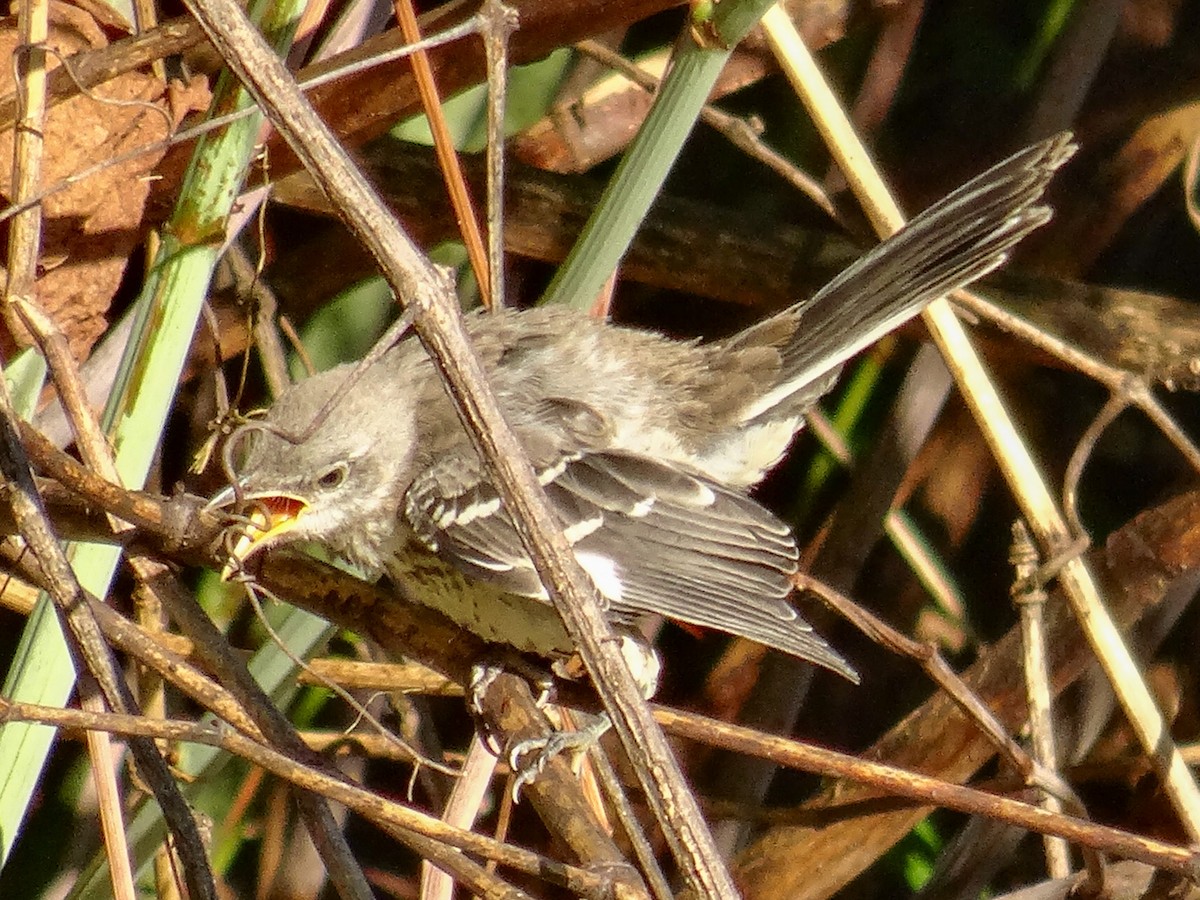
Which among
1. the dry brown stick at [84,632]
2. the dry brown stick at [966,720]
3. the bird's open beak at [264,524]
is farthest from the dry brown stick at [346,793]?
the dry brown stick at [966,720]

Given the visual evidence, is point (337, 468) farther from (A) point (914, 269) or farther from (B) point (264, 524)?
(A) point (914, 269)

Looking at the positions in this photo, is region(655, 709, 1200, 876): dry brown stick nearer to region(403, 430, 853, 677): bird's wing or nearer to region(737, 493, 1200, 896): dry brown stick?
region(403, 430, 853, 677): bird's wing

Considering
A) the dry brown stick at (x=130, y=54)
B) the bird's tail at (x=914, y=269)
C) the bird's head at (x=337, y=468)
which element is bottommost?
the bird's head at (x=337, y=468)

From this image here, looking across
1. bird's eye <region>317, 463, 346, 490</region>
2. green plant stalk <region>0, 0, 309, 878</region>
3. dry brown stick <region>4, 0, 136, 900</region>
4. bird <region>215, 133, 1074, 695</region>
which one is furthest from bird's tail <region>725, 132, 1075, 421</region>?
dry brown stick <region>4, 0, 136, 900</region>

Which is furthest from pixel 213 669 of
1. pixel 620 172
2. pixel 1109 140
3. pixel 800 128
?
pixel 1109 140

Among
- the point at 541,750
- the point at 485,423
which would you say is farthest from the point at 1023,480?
the point at 485,423

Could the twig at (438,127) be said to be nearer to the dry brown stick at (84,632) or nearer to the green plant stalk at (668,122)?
the green plant stalk at (668,122)
